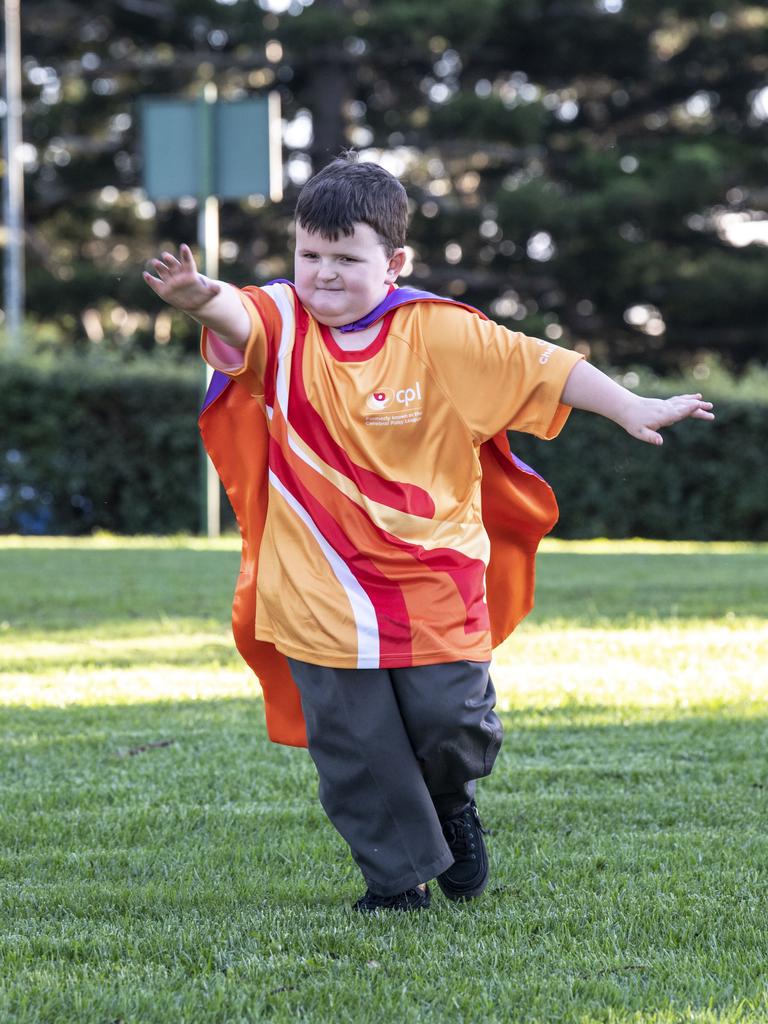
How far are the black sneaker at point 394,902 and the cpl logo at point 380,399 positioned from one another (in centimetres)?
108

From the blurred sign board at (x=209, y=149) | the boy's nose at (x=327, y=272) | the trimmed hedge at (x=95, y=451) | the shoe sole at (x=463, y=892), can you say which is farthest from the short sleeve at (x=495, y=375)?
the trimmed hedge at (x=95, y=451)

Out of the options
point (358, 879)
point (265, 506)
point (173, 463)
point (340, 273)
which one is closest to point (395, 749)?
point (358, 879)

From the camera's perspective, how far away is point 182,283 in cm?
283

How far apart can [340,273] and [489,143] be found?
71.2 feet

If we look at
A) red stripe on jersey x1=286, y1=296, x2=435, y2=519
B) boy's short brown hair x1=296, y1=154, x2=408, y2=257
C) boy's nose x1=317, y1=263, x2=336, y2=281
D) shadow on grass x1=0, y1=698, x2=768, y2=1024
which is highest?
boy's short brown hair x1=296, y1=154, x2=408, y2=257

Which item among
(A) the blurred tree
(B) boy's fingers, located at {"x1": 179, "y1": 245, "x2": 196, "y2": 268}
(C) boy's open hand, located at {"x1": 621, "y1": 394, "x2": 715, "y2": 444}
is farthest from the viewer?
(A) the blurred tree

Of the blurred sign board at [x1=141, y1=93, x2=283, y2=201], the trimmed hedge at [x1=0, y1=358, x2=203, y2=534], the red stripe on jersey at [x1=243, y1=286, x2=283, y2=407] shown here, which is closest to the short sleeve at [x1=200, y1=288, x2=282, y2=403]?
the red stripe on jersey at [x1=243, y1=286, x2=283, y2=407]

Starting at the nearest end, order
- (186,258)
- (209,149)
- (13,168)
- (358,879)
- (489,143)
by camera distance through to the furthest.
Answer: (186,258)
(358,879)
(209,149)
(489,143)
(13,168)

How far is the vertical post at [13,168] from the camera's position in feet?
78.9

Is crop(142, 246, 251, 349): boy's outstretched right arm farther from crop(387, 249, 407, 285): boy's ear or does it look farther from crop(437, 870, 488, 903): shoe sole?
crop(437, 870, 488, 903): shoe sole

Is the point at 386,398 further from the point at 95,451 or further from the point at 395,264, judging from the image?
the point at 95,451

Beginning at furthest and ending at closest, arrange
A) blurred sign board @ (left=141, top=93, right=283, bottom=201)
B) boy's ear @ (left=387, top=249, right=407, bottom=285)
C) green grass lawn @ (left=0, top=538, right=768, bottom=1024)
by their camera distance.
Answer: blurred sign board @ (left=141, top=93, right=283, bottom=201) → boy's ear @ (left=387, top=249, right=407, bottom=285) → green grass lawn @ (left=0, top=538, right=768, bottom=1024)

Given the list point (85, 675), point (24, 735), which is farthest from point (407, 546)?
point (85, 675)

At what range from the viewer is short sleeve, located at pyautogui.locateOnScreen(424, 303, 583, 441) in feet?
10.2
